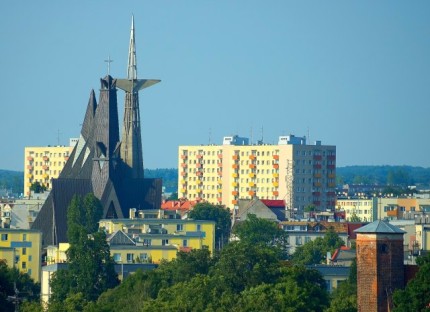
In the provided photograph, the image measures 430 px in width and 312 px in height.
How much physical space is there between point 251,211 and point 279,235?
25800 mm

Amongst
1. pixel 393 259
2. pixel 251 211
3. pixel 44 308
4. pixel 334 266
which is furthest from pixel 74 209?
pixel 393 259

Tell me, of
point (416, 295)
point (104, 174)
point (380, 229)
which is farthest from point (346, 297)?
point (104, 174)

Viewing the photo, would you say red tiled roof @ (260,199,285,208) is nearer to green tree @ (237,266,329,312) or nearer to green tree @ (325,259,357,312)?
green tree @ (325,259,357,312)

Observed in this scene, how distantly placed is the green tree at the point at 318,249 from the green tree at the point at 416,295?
4853 centimetres

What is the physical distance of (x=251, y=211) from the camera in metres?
168

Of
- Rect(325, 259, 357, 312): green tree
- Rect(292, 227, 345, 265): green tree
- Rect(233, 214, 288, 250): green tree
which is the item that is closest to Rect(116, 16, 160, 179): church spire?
Rect(233, 214, 288, 250): green tree

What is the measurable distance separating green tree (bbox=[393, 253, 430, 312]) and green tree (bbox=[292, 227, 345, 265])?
48528 millimetres

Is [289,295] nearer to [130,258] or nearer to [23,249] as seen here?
[130,258]

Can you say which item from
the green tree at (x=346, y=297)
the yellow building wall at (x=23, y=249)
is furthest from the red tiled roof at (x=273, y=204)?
the green tree at (x=346, y=297)

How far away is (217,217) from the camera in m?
161

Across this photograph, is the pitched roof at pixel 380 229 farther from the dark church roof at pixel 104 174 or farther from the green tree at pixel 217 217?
the green tree at pixel 217 217

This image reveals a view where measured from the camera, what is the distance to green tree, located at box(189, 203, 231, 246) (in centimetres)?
15775

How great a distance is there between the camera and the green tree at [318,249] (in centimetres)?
12669

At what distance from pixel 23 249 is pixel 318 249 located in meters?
17.0
